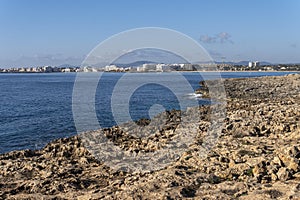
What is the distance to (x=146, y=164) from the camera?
16.7 m

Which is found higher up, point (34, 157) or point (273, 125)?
point (273, 125)

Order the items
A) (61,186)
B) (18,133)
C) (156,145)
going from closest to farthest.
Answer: (61,186) → (156,145) → (18,133)

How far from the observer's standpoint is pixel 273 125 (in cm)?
2145

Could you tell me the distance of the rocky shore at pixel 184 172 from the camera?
12492mm

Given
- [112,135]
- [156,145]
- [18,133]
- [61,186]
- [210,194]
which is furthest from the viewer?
[18,133]

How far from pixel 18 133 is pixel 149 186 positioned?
2480 centimetres

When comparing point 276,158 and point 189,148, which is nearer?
point 276,158

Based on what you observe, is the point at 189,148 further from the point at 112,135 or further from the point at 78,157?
the point at 112,135

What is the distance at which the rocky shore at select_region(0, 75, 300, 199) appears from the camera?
1249 cm

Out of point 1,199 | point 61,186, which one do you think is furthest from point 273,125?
point 1,199

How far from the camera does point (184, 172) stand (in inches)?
570

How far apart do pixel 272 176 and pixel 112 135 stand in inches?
542

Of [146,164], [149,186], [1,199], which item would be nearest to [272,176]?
[149,186]

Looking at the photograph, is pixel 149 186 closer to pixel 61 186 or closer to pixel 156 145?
pixel 61 186
